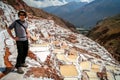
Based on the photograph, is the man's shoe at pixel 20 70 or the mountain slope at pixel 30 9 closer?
the man's shoe at pixel 20 70

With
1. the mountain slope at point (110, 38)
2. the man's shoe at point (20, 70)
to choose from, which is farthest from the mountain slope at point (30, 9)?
the man's shoe at point (20, 70)

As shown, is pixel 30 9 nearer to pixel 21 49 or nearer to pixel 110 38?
pixel 110 38

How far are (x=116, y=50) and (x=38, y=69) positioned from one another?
2539 centimetres

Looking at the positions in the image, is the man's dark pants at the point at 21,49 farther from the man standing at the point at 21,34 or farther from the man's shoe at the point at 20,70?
the man's shoe at the point at 20,70

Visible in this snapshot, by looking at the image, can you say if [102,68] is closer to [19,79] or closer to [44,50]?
[44,50]

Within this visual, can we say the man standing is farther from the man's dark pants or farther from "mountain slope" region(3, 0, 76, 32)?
"mountain slope" region(3, 0, 76, 32)

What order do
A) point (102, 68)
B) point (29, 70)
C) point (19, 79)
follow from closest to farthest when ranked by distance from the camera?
point (19, 79) → point (29, 70) → point (102, 68)

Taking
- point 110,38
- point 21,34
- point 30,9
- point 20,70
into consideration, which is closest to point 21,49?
point 21,34

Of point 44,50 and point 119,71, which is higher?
point 44,50

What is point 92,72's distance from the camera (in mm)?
10562

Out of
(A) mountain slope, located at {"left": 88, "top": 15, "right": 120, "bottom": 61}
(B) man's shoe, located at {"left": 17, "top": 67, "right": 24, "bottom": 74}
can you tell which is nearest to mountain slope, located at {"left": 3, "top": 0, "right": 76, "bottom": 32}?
(A) mountain slope, located at {"left": 88, "top": 15, "right": 120, "bottom": 61}

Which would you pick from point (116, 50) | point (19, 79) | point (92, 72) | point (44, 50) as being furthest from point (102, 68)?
point (116, 50)

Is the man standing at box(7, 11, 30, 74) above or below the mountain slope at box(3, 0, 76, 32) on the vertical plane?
below

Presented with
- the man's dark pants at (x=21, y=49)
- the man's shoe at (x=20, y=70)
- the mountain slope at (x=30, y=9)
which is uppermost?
the mountain slope at (x=30, y=9)
